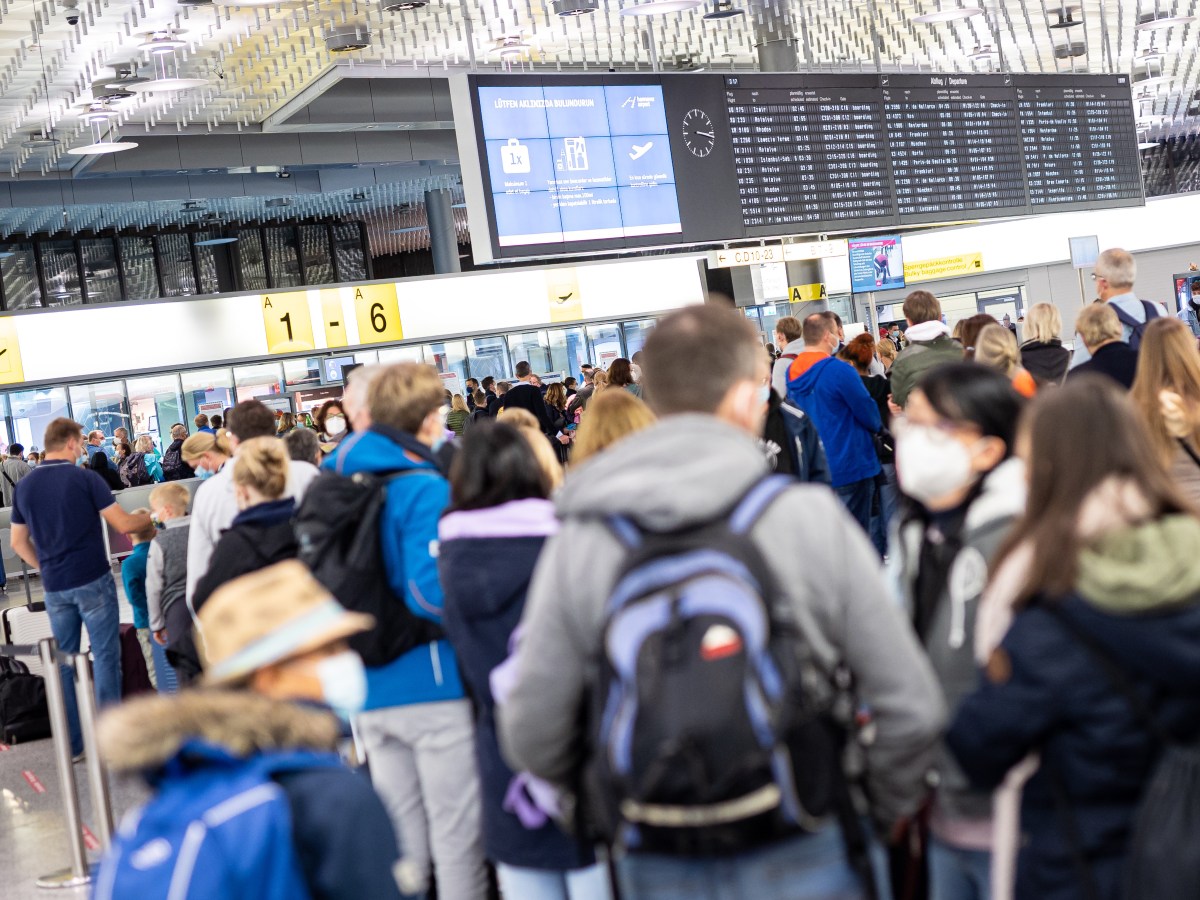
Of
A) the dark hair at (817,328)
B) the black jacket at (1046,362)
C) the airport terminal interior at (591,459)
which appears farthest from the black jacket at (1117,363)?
the dark hair at (817,328)

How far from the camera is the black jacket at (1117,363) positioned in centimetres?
520

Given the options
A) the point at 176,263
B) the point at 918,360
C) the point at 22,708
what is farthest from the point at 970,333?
the point at 176,263

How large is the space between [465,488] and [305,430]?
135 inches

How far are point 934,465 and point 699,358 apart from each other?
66 centimetres

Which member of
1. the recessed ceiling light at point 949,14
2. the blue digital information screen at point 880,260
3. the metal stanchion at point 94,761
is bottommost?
the metal stanchion at point 94,761

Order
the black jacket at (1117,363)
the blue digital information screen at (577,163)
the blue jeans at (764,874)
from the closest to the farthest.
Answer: the blue jeans at (764,874) < the black jacket at (1117,363) < the blue digital information screen at (577,163)

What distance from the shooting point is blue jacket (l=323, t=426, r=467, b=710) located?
3445 millimetres

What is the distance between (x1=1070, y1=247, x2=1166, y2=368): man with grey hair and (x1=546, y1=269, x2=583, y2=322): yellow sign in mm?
14814

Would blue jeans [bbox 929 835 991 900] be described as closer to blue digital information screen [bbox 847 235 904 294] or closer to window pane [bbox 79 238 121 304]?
blue digital information screen [bbox 847 235 904 294]

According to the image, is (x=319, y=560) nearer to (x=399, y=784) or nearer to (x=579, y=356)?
(x=399, y=784)

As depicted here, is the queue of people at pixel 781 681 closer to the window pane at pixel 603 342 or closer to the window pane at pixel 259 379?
the window pane at pixel 259 379

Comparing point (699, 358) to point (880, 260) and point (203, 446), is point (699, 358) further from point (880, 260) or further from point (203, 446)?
point (880, 260)

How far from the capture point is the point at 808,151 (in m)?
9.32

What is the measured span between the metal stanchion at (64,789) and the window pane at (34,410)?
1396 cm
